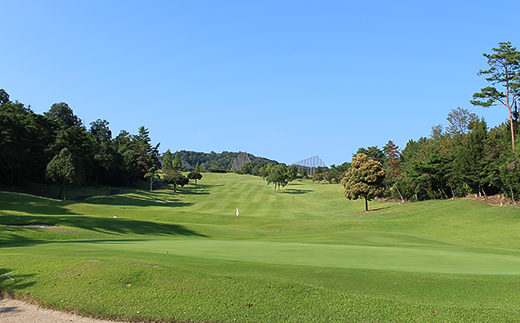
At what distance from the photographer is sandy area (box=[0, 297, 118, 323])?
6203 mm

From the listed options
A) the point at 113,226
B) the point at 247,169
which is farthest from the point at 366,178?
the point at 247,169

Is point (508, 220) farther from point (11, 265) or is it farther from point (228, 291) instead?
point (11, 265)

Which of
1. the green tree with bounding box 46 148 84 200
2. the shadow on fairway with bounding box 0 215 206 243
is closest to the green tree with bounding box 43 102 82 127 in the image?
the green tree with bounding box 46 148 84 200

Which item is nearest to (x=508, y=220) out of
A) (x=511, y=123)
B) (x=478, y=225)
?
(x=478, y=225)

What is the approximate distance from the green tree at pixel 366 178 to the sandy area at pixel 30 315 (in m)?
46.6

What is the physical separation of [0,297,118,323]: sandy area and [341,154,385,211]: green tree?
4662 cm

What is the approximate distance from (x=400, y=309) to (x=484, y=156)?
1799 inches

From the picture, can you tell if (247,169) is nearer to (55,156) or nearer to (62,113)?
(62,113)

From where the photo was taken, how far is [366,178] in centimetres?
4856

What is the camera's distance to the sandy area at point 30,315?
20.4ft

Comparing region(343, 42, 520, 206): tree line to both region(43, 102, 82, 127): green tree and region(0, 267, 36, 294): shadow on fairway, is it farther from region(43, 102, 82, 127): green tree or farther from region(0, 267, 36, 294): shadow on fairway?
region(43, 102, 82, 127): green tree

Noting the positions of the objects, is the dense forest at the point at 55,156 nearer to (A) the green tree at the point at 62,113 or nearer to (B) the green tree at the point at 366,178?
(A) the green tree at the point at 62,113

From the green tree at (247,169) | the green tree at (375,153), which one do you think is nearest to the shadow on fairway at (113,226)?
the green tree at (375,153)

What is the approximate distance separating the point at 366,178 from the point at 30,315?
47.0 meters
